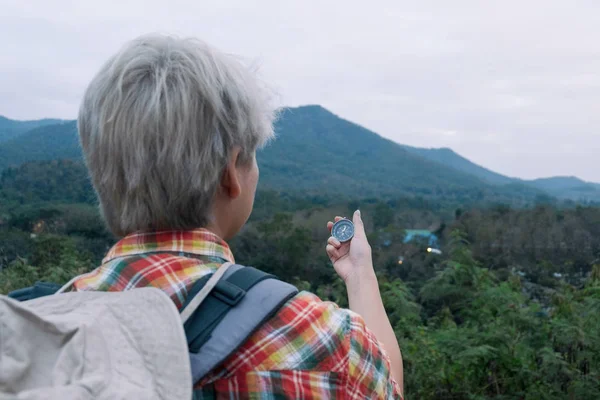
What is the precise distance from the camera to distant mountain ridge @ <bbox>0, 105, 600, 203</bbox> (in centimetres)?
4700

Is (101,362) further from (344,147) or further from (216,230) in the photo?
(344,147)

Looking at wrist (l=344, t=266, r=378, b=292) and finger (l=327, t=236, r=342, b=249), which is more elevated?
finger (l=327, t=236, r=342, b=249)

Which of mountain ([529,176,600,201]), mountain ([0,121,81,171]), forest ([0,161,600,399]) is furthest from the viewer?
mountain ([529,176,600,201])

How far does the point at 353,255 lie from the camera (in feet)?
5.13

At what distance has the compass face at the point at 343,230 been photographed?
1.61 meters

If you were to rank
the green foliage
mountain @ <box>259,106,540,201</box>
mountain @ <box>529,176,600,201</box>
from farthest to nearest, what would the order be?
mountain @ <box>259,106,540,201</box> < mountain @ <box>529,176,600,201</box> < the green foliage

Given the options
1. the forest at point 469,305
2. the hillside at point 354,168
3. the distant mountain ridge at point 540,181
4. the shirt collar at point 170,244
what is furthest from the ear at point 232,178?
the distant mountain ridge at point 540,181

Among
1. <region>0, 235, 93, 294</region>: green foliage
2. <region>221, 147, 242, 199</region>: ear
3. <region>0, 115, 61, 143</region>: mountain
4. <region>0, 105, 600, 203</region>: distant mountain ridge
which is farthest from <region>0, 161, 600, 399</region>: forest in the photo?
<region>0, 105, 600, 203</region>: distant mountain ridge

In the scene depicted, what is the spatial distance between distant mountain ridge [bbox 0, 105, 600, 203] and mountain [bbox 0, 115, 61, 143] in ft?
47.5

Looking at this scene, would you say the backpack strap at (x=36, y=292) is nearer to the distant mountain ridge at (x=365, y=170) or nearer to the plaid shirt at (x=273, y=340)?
the plaid shirt at (x=273, y=340)

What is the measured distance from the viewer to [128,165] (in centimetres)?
115

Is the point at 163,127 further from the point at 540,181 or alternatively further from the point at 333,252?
the point at 540,181

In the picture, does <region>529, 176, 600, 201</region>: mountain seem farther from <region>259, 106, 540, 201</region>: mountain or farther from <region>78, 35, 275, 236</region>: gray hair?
<region>78, 35, 275, 236</region>: gray hair

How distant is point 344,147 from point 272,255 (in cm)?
6541
